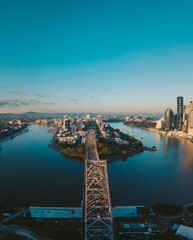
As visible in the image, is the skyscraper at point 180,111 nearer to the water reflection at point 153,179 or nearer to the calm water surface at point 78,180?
the water reflection at point 153,179

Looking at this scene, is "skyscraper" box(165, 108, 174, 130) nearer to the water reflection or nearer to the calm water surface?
the water reflection

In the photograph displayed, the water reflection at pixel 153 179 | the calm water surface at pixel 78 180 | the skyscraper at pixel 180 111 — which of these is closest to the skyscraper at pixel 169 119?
the skyscraper at pixel 180 111

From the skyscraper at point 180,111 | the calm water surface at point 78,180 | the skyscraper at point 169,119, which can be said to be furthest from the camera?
the skyscraper at point 169,119

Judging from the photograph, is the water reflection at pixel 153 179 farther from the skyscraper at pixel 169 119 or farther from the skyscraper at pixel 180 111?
the skyscraper at pixel 180 111

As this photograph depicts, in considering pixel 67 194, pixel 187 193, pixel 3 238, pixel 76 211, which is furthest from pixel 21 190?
pixel 187 193

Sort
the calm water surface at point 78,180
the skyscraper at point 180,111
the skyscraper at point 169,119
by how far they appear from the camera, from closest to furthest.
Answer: the calm water surface at point 78,180, the skyscraper at point 180,111, the skyscraper at point 169,119

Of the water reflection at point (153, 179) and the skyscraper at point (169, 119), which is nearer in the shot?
the water reflection at point (153, 179)

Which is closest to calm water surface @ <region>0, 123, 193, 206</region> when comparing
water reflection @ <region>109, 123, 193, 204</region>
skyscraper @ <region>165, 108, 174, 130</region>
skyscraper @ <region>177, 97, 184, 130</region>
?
water reflection @ <region>109, 123, 193, 204</region>

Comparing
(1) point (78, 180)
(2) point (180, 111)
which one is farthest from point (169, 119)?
(1) point (78, 180)

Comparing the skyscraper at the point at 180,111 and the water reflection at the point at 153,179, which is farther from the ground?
the skyscraper at the point at 180,111

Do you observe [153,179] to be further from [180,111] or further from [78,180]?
[180,111]
